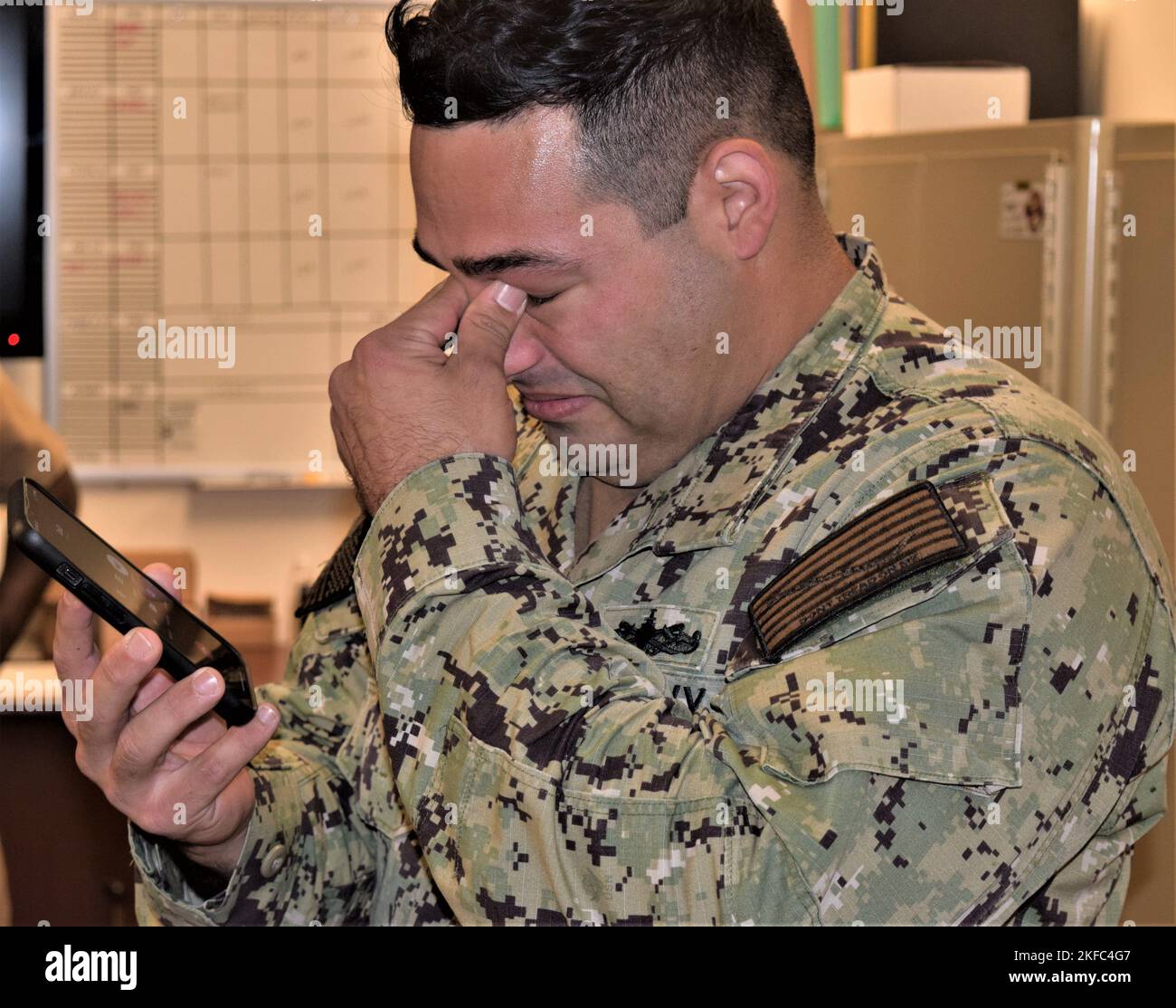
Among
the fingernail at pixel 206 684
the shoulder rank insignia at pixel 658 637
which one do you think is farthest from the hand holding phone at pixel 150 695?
the shoulder rank insignia at pixel 658 637

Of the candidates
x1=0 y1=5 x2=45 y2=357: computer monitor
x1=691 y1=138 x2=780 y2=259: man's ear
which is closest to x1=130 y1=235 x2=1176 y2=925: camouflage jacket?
x1=691 y1=138 x2=780 y2=259: man's ear

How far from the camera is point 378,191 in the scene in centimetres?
273

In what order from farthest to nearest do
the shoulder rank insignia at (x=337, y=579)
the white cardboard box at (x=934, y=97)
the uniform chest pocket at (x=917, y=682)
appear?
the white cardboard box at (x=934, y=97), the shoulder rank insignia at (x=337, y=579), the uniform chest pocket at (x=917, y=682)

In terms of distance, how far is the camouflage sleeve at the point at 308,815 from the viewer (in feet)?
3.67

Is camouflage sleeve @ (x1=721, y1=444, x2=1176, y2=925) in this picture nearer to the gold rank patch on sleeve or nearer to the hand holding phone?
the gold rank patch on sleeve

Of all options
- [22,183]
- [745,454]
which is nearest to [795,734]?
[745,454]

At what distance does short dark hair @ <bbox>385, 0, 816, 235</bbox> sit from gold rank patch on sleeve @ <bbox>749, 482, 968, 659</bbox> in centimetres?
28

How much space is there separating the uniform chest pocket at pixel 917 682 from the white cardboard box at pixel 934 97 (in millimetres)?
1617

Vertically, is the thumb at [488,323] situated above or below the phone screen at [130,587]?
above

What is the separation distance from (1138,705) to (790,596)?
0.79 feet

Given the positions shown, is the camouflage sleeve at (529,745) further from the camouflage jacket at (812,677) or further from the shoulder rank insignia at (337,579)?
the shoulder rank insignia at (337,579)

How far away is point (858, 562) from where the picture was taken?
86cm

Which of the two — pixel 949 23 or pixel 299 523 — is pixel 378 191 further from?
pixel 949 23
